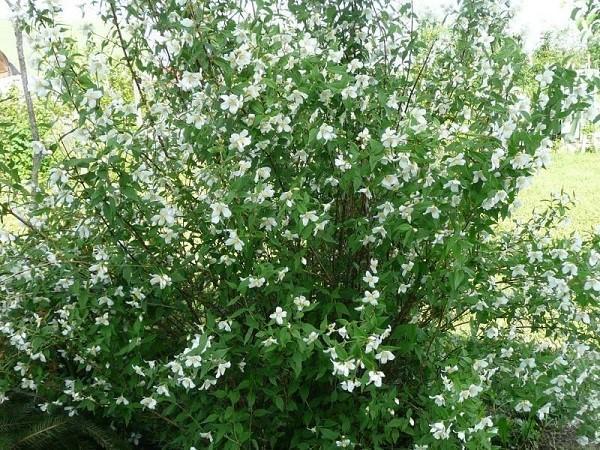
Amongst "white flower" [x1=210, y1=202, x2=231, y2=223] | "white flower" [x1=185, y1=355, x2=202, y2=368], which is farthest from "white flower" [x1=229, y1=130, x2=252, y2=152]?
"white flower" [x1=185, y1=355, x2=202, y2=368]

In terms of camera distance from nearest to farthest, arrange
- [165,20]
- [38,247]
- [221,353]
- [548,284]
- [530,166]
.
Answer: [530,166] < [221,353] < [165,20] < [548,284] < [38,247]

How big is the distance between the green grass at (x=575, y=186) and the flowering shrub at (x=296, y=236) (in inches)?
145

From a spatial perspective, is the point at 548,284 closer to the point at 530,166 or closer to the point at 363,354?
the point at 530,166

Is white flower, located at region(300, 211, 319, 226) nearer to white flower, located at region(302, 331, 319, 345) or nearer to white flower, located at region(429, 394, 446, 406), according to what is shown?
white flower, located at region(302, 331, 319, 345)

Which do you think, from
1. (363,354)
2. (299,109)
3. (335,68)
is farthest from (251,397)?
(335,68)

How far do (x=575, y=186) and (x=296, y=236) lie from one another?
748 centimetres

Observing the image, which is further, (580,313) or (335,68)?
(580,313)

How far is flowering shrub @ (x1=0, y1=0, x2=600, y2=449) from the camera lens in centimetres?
203

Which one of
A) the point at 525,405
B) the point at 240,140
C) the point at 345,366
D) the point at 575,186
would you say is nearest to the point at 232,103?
the point at 240,140

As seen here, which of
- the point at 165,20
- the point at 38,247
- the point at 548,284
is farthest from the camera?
the point at 38,247

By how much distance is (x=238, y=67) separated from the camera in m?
2.11

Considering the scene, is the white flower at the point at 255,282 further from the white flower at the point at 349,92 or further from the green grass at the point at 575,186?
the green grass at the point at 575,186

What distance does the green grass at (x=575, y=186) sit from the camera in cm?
699

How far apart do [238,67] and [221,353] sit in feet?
3.03
